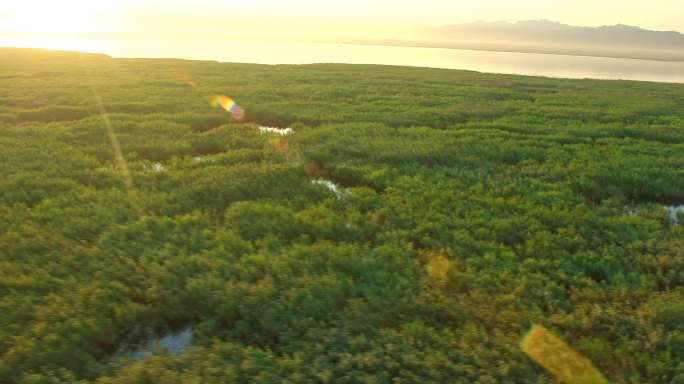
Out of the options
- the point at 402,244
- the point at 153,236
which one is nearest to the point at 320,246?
the point at 402,244

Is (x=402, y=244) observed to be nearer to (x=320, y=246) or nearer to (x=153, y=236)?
(x=320, y=246)

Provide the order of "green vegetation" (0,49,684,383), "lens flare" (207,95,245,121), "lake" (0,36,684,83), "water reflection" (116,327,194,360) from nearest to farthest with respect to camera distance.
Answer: "green vegetation" (0,49,684,383) < "water reflection" (116,327,194,360) < "lens flare" (207,95,245,121) < "lake" (0,36,684,83)

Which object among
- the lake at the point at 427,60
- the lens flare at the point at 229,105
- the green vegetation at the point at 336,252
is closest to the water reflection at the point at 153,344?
the green vegetation at the point at 336,252

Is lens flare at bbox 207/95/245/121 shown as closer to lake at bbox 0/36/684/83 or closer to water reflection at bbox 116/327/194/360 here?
water reflection at bbox 116/327/194/360

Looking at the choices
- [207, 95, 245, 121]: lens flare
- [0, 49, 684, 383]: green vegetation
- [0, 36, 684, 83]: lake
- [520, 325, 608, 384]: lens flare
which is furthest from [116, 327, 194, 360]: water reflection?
[0, 36, 684, 83]: lake

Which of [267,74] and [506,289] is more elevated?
[267,74]

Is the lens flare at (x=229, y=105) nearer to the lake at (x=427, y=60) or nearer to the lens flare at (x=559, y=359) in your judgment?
the lens flare at (x=559, y=359)
